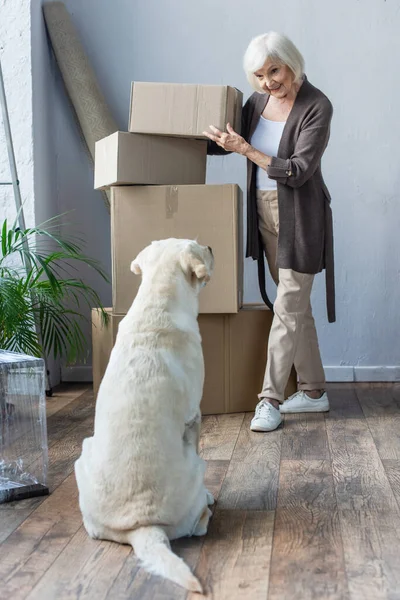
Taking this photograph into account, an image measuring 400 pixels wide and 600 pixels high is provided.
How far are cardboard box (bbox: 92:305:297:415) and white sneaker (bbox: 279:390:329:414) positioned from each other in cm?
15

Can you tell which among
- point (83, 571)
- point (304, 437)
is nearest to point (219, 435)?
point (304, 437)

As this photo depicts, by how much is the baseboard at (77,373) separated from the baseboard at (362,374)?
1.31m

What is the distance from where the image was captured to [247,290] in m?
4.22

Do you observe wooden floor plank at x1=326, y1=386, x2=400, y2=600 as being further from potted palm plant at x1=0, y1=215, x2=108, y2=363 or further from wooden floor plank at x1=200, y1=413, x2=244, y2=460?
potted palm plant at x1=0, y1=215, x2=108, y2=363

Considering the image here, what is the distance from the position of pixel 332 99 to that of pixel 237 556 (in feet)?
9.48

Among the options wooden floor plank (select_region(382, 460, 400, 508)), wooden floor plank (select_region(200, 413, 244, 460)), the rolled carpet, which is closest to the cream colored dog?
wooden floor plank (select_region(382, 460, 400, 508))

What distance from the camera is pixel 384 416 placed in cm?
337

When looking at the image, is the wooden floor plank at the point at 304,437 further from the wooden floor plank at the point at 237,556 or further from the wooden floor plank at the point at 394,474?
the wooden floor plank at the point at 237,556

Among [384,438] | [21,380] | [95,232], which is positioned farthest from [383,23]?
[21,380]

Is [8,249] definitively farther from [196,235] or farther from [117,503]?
[117,503]

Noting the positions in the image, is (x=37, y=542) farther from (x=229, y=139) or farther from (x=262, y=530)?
(x=229, y=139)

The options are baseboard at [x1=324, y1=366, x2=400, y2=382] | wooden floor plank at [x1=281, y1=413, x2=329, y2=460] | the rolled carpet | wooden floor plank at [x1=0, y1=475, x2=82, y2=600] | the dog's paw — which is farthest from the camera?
→ baseboard at [x1=324, y1=366, x2=400, y2=382]

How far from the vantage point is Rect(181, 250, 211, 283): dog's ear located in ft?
6.74

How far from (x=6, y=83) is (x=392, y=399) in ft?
8.06
